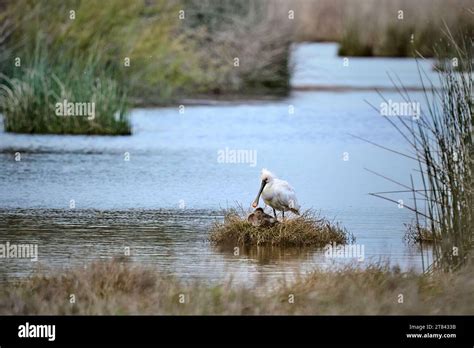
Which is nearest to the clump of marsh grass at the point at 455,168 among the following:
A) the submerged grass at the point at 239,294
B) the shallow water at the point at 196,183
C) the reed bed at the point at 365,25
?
the submerged grass at the point at 239,294

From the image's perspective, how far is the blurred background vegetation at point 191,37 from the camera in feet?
66.3

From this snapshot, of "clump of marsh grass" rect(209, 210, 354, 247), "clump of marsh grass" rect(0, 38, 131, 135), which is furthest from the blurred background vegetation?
"clump of marsh grass" rect(209, 210, 354, 247)

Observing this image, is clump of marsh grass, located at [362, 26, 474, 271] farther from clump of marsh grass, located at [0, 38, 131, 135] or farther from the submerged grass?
clump of marsh grass, located at [0, 38, 131, 135]

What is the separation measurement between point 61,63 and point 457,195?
457 inches

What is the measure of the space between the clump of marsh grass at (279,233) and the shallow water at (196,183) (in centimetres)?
10

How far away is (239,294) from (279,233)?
95.5 inches

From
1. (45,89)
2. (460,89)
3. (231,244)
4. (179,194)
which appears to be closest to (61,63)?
(45,89)

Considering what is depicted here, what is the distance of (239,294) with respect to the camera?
7.23 metres

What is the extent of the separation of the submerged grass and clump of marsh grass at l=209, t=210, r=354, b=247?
1.91 m

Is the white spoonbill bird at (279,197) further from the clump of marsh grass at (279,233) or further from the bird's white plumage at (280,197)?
the clump of marsh grass at (279,233)

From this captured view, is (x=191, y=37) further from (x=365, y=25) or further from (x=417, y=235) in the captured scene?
(x=417, y=235)

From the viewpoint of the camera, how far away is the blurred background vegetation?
20.2m

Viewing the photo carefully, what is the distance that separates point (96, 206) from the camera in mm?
12305
